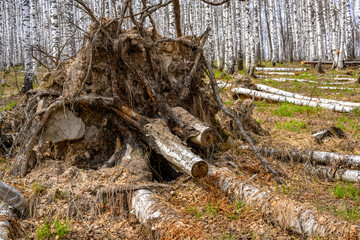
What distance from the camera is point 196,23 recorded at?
78.0 ft

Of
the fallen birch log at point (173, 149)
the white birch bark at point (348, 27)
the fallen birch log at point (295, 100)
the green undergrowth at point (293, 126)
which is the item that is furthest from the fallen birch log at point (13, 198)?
the white birch bark at point (348, 27)

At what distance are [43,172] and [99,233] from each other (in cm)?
155

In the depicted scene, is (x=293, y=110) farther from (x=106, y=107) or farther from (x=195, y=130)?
(x=106, y=107)

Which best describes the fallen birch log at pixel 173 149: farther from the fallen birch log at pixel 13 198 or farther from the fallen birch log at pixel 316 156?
the fallen birch log at pixel 316 156

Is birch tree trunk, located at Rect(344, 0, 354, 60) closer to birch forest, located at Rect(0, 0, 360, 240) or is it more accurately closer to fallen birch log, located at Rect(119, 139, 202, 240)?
birch forest, located at Rect(0, 0, 360, 240)

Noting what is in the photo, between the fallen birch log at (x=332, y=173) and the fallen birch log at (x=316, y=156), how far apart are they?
0.64ft

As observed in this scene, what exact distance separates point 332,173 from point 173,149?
2352 millimetres

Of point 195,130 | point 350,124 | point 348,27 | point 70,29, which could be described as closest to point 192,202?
point 195,130

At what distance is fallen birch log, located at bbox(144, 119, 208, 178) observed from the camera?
306cm

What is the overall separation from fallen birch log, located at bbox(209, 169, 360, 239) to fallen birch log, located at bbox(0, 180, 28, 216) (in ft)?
7.37

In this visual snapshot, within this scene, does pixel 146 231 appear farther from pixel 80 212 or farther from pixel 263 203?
pixel 263 203

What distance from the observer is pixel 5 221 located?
252cm

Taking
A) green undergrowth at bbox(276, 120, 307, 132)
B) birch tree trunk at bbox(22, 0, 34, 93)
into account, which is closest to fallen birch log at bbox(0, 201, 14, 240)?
green undergrowth at bbox(276, 120, 307, 132)

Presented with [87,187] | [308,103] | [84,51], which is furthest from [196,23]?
[87,187]
